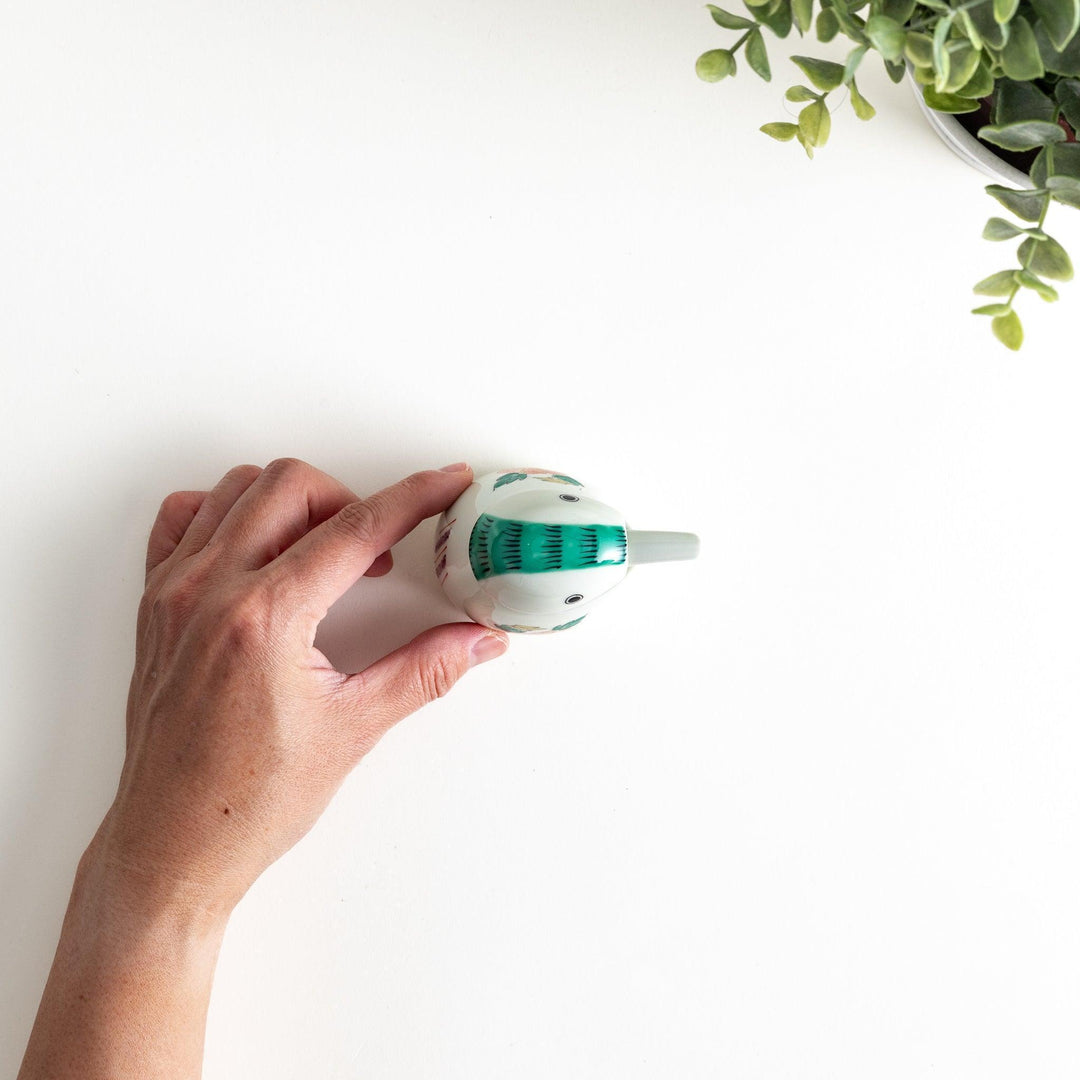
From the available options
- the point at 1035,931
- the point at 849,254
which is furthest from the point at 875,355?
the point at 1035,931

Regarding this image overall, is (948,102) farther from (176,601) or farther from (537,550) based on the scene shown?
(176,601)

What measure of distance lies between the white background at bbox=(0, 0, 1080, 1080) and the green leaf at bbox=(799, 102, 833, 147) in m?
0.17

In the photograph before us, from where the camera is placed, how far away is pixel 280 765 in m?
0.66

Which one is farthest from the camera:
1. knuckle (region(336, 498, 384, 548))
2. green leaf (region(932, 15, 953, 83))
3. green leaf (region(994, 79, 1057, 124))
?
knuckle (region(336, 498, 384, 548))

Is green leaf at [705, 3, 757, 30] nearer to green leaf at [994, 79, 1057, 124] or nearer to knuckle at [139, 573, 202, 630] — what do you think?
green leaf at [994, 79, 1057, 124]

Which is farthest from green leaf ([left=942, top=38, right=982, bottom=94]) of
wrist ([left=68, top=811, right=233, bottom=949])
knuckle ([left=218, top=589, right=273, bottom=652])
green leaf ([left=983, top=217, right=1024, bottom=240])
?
wrist ([left=68, top=811, right=233, bottom=949])

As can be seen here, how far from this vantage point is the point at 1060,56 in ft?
1.69

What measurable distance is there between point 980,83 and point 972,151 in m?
0.18

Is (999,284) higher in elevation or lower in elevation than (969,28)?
lower

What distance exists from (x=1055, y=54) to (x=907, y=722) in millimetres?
522

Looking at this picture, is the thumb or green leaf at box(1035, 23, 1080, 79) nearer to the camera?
green leaf at box(1035, 23, 1080, 79)

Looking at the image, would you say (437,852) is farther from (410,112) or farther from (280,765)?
(410,112)

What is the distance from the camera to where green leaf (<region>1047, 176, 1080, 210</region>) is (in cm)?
53

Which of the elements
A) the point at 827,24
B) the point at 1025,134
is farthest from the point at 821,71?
the point at 1025,134
